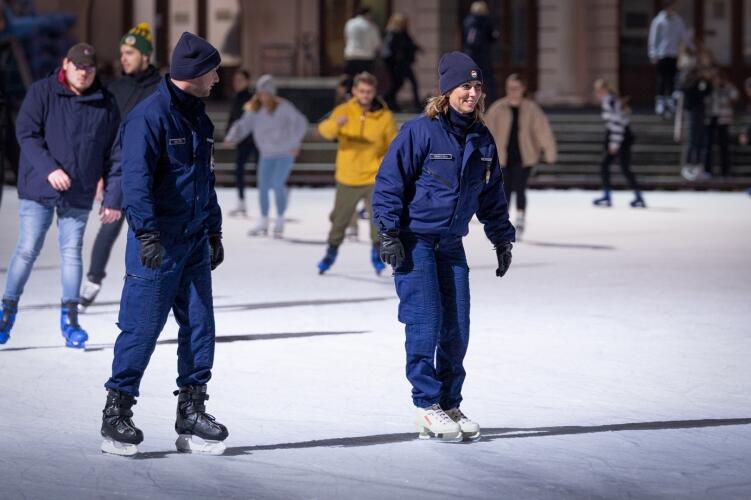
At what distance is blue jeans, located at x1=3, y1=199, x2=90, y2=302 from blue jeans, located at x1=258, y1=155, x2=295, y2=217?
7.91 meters

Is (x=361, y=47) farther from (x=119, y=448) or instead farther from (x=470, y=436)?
(x=119, y=448)

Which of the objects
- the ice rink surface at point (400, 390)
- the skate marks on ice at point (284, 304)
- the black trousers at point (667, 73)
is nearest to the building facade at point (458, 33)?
the black trousers at point (667, 73)

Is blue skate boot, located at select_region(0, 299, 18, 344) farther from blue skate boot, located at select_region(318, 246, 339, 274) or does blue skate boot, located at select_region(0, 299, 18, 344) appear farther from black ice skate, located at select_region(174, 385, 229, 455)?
blue skate boot, located at select_region(318, 246, 339, 274)

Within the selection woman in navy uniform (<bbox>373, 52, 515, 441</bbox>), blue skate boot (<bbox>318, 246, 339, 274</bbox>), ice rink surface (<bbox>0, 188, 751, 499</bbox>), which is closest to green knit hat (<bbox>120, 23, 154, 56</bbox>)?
ice rink surface (<bbox>0, 188, 751, 499</bbox>)

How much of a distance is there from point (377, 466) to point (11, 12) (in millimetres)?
24841

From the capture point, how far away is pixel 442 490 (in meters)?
6.28

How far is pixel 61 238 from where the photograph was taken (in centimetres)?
982

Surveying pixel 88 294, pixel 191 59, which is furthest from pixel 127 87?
pixel 191 59

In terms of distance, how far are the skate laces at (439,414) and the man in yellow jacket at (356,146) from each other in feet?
20.9

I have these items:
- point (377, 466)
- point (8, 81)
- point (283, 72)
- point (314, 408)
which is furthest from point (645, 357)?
point (283, 72)

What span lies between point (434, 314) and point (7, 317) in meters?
3.52

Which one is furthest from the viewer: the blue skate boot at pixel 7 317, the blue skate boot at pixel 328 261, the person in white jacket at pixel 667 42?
the person in white jacket at pixel 667 42

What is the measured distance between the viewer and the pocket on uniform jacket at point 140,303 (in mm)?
6871

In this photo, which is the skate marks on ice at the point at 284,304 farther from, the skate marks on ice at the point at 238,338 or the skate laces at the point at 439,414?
the skate laces at the point at 439,414
